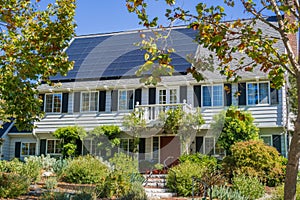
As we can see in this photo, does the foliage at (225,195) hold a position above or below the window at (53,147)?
below

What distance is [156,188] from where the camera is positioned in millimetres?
16719

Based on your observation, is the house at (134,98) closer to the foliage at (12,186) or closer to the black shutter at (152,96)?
the black shutter at (152,96)

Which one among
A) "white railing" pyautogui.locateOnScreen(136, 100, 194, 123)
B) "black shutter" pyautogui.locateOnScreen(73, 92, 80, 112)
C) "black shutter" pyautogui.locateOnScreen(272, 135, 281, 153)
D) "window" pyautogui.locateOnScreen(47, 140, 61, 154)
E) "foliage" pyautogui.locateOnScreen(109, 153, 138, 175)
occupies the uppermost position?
"black shutter" pyautogui.locateOnScreen(73, 92, 80, 112)

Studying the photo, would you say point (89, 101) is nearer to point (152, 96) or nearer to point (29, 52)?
point (152, 96)

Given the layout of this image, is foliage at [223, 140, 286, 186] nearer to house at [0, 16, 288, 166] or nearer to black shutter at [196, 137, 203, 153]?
house at [0, 16, 288, 166]

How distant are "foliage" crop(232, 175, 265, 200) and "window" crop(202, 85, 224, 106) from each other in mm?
8500

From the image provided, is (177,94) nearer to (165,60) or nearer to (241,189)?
(241,189)

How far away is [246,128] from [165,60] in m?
14.4

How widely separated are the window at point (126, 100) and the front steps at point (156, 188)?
21.1ft

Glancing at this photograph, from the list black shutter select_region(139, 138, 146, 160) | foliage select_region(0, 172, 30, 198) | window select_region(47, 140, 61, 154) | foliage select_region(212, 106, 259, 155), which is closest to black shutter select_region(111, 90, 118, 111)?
black shutter select_region(139, 138, 146, 160)

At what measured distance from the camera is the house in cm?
2220

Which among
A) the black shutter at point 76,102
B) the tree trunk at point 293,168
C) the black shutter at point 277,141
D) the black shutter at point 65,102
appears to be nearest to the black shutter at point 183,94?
the black shutter at point 277,141

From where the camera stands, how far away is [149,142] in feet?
79.3

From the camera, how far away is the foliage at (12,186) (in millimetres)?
13000
